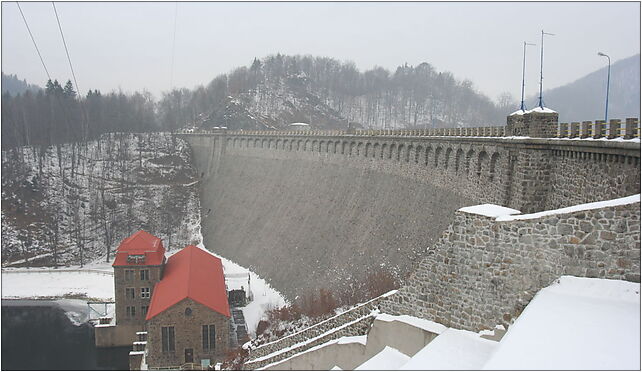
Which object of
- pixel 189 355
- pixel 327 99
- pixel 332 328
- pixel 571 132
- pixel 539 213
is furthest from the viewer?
pixel 327 99

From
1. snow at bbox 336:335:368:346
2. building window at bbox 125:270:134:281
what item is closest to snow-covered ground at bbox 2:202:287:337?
building window at bbox 125:270:134:281

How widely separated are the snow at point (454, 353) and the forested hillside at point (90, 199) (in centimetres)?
5119

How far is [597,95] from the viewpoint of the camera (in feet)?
405

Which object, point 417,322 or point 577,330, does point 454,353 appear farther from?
point 577,330

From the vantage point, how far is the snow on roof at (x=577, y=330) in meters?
7.15

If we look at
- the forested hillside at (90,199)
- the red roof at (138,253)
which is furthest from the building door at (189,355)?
the forested hillside at (90,199)

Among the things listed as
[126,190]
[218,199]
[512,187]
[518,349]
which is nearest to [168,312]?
[512,187]

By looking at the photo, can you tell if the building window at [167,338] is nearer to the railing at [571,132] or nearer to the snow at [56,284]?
the snow at [56,284]

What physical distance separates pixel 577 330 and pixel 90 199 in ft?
214

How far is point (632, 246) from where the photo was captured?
31.6ft

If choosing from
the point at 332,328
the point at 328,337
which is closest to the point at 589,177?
the point at 328,337

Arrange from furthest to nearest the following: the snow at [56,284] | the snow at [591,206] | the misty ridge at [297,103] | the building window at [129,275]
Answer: the misty ridge at [297,103]
the snow at [56,284]
the building window at [129,275]
the snow at [591,206]

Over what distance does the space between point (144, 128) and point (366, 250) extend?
65345 millimetres

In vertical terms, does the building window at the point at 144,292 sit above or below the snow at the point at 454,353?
below
